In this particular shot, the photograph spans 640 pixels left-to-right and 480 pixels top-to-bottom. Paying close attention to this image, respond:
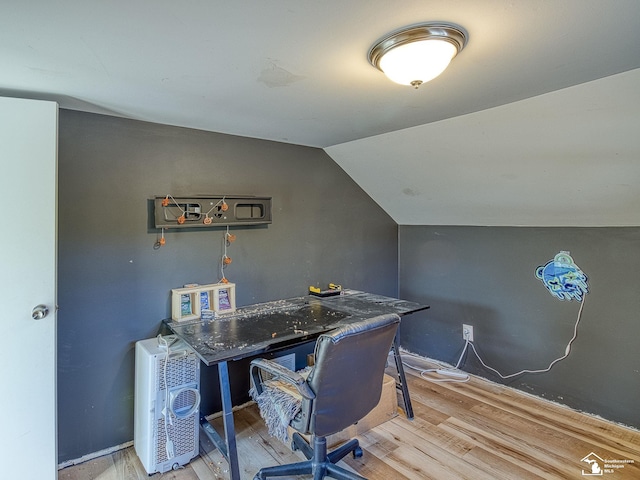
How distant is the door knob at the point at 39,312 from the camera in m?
1.58

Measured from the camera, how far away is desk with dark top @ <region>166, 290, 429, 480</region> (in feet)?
5.44

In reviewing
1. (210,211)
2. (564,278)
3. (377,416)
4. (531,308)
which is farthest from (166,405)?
(564,278)

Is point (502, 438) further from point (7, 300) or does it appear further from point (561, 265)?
point (7, 300)

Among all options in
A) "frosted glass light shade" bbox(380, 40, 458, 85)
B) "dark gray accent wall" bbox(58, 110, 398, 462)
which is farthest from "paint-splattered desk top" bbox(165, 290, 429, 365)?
"frosted glass light shade" bbox(380, 40, 458, 85)

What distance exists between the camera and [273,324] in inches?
81.9

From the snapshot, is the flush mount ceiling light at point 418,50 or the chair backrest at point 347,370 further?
the chair backrest at point 347,370

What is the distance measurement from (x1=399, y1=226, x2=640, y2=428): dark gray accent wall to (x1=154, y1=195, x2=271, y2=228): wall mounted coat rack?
1620mm

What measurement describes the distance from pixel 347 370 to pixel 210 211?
134cm

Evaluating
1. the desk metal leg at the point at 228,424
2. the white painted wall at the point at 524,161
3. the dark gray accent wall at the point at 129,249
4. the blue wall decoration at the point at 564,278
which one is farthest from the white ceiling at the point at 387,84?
the desk metal leg at the point at 228,424

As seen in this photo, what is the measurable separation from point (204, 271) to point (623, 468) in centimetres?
260

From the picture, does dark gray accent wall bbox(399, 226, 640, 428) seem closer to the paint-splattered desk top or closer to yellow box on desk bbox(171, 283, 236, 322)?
the paint-splattered desk top

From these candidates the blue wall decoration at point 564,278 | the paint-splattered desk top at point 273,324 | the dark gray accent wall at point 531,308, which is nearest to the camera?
the paint-splattered desk top at point 273,324

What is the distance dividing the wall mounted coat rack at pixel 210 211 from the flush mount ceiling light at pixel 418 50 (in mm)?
1384

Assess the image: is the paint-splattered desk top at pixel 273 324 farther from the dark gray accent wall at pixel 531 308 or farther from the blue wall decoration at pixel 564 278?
the blue wall decoration at pixel 564 278
